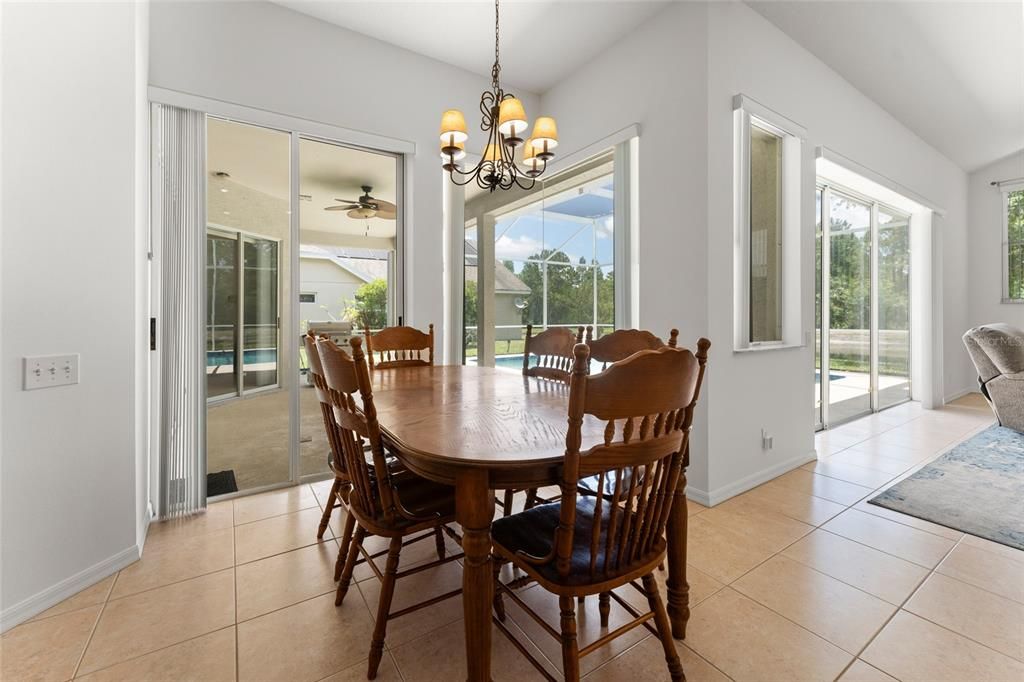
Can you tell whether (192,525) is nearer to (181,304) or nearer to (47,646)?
(47,646)

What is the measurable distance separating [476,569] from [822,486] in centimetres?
279

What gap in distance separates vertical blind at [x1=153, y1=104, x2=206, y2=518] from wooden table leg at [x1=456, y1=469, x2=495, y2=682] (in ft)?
7.32

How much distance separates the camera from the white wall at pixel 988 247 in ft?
18.9

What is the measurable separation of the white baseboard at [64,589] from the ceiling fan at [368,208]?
7.57ft

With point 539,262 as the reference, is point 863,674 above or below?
below

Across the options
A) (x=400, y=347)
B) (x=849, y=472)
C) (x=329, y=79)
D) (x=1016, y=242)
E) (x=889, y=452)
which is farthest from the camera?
(x=1016, y=242)

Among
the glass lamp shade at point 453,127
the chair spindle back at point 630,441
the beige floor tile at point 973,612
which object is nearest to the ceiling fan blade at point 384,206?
the glass lamp shade at point 453,127

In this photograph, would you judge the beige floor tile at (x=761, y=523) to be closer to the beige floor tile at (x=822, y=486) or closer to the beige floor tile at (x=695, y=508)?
the beige floor tile at (x=695, y=508)

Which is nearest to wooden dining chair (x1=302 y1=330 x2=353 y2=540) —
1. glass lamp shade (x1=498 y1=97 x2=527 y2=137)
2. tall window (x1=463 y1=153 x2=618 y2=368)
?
glass lamp shade (x1=498 y1=97 x2=527 y2=137)

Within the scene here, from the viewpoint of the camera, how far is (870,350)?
5098 mm

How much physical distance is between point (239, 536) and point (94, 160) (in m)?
1.87

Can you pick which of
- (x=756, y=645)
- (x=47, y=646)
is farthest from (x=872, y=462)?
(x=47, y=646)

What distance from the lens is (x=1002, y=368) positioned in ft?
13.6

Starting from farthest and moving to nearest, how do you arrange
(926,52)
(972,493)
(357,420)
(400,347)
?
(926,52) < (400,347) < (972,493) < (357,420)
